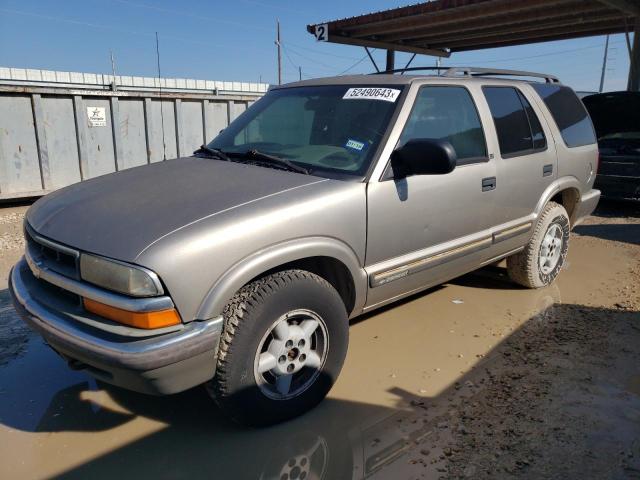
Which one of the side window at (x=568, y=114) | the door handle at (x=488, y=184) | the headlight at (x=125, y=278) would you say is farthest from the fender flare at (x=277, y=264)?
the side window at (x=568, y=114)

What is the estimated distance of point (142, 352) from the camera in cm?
213

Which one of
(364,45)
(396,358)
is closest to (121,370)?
(396,358)

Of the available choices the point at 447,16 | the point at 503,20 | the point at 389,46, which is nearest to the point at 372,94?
the point at 447,16

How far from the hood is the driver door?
554mm

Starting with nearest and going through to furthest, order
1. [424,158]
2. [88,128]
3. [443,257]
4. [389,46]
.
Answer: [424,158], [443,257], [88,128], [389,46]

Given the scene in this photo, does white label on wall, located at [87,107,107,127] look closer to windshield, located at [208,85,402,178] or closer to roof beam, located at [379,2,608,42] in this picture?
windshield, located at [208,85,402,178]

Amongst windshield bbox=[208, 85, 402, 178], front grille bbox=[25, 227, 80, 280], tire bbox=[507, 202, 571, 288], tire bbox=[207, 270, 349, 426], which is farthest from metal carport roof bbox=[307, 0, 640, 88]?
front grille bbox=[25, 227, 80, 280]

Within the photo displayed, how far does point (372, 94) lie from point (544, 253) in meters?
2.52

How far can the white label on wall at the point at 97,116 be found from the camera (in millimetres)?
8555

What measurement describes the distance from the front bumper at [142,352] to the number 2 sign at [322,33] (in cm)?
981

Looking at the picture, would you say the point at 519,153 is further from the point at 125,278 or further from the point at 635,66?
the point at 635,66

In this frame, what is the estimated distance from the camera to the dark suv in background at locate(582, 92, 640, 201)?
7523mm

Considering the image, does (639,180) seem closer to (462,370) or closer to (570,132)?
(570,132)

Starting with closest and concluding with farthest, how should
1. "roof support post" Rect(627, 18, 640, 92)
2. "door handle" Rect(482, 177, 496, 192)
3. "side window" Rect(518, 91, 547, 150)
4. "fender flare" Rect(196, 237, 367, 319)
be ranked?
1. "fender flare" Rect(196, 237, 367, 319)
2. "door handle" Rect(482, 177, 496, 192)
3. "side window" Rect(518, 91, 547, 150)
4. "roof support post" Rect(627, 18, 640, 92)
